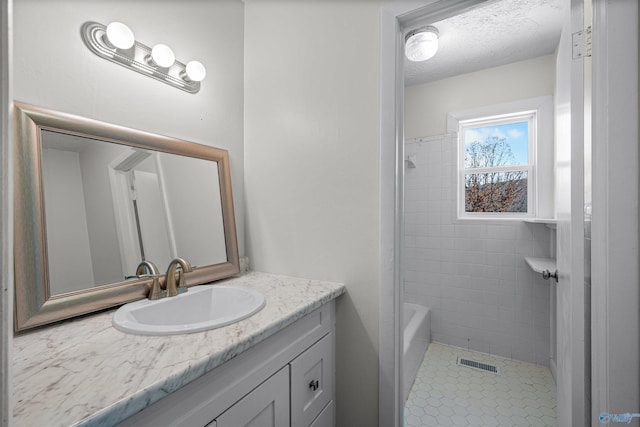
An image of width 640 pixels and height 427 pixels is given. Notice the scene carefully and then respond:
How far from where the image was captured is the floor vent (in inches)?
85.0

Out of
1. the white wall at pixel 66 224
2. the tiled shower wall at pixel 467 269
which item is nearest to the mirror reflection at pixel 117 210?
the white wall at pixel 66 224

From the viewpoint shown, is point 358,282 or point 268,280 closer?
point 358,282

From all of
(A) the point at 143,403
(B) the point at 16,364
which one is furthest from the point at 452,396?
(B) the point at 16,364

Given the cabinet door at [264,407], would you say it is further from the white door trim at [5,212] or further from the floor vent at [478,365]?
the floor vent at [478,365]

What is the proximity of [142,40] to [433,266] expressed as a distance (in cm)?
260

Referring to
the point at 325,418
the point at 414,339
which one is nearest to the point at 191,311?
the point at 325,418

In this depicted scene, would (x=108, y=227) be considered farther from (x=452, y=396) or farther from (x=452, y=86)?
(x=452, y=86)

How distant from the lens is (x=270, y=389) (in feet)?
2.89

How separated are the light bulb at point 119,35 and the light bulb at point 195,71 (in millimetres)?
248

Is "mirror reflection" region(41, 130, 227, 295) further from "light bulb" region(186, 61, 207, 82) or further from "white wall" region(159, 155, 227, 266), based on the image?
"light bulb" region(186, 61, 207, 82)

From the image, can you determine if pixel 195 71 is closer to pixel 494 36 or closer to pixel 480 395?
pixel 494 36

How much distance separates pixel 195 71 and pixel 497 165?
2.48 metres

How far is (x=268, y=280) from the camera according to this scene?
137 cm

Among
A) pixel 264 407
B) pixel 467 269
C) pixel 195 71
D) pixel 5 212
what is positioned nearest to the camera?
pixel 5 212
